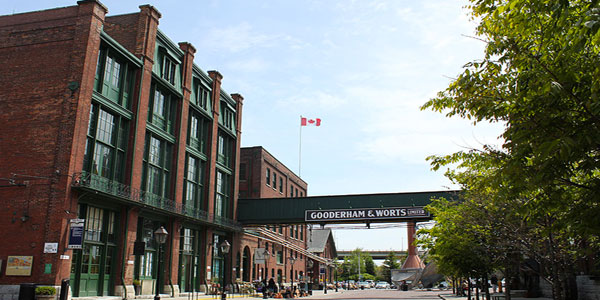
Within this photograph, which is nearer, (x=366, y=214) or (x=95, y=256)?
(x=95, y=256)

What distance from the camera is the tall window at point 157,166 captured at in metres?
29.2

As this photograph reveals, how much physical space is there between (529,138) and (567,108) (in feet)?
1.92

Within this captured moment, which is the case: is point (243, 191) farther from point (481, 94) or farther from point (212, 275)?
point (481, 94)

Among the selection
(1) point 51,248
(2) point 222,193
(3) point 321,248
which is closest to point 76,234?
(1) point 51,248

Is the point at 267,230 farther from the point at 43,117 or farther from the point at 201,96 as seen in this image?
the point at 43,117

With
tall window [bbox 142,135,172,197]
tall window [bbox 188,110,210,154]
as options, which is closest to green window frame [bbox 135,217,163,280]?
tall window [bbox 142,135,172,197]

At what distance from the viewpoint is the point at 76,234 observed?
69.9ft

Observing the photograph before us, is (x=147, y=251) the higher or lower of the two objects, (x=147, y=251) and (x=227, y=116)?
the lower

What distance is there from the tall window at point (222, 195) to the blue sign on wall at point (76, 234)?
60.2 ft

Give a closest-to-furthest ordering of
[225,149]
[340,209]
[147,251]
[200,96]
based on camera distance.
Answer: [147,251], [200,96], [340,209], [225,149]

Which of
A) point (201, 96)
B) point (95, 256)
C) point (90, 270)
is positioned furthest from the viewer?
point (201, 96)

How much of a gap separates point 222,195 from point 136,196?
1475 cm

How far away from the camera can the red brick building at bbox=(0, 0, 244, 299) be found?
71.3 ft

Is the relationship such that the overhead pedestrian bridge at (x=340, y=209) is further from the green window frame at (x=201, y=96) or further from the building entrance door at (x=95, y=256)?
the building entrance door at (x=95, y=256)
